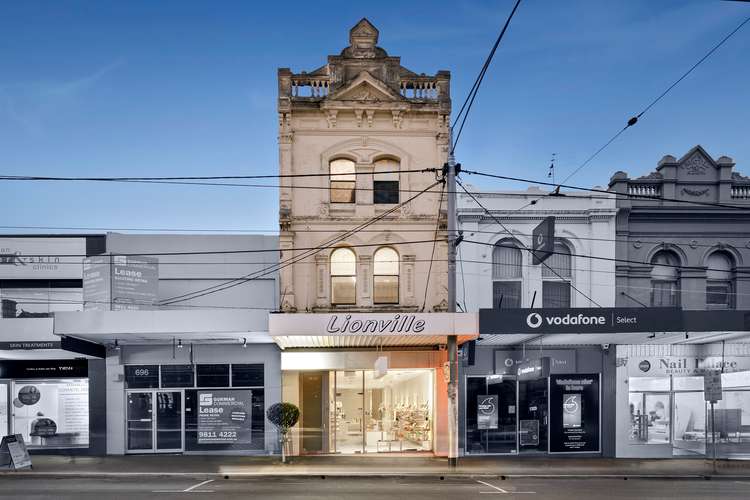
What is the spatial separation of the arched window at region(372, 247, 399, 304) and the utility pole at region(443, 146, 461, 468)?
3311 millimetres

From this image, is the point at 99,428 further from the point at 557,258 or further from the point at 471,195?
the point at 557,258

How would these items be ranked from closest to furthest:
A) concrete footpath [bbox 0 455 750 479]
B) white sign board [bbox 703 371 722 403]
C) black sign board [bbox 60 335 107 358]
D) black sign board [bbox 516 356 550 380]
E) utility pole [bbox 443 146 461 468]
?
concrete footpath [bbox 0 455 750 479] → utility pole [bbox 443 146 461 468] → white sign board [bbox 703 371 722 403] → black sign board [bbox 516 356 550 380] → black sign board [bbox 60 335 107 358]

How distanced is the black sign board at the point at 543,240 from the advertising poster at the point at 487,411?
468cm

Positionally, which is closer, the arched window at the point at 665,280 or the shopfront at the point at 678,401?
the arched window at the point at 665,280

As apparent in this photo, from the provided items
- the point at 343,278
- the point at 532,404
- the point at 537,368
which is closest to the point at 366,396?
the point at 343,278

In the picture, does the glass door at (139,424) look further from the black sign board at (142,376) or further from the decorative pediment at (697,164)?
the decorative pediment at (697,164)

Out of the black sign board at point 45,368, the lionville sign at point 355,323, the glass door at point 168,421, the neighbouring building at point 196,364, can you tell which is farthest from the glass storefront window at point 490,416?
A: the black sign board at point 45,368

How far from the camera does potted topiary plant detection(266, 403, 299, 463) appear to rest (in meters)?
19.3

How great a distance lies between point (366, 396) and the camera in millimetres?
21641

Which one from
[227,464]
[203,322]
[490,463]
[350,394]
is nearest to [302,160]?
[203,322]

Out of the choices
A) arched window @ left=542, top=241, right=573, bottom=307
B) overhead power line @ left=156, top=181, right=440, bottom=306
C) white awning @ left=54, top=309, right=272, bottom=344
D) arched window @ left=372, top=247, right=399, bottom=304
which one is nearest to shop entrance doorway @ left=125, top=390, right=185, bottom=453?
overhead power line @ left=156, top=181, right=440, bottom=306

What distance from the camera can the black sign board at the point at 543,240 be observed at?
18.6 meters

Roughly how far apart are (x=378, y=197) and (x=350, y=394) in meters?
6.35

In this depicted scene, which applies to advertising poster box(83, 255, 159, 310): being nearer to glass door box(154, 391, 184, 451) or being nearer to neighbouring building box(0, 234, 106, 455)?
neighbouring building box(0, 234, 106, 455)
